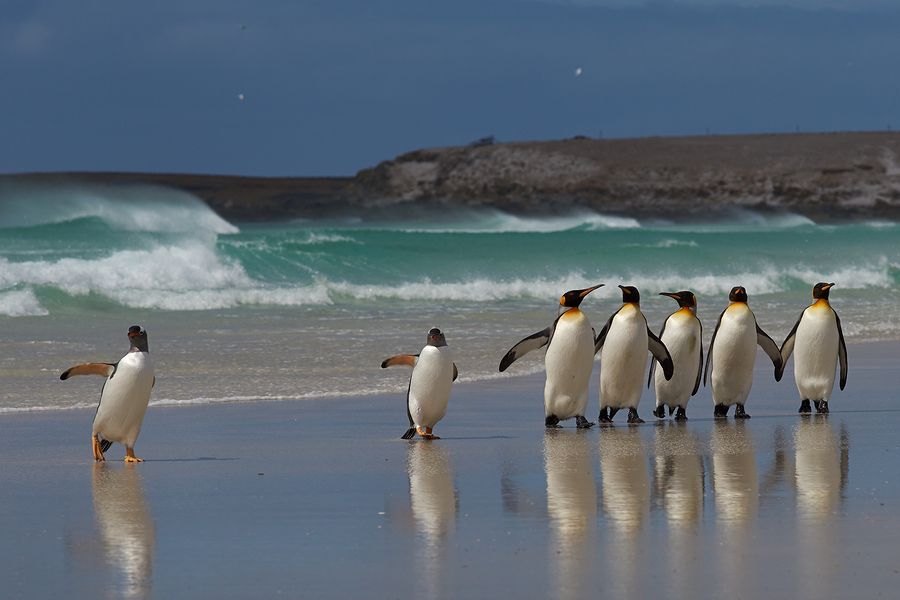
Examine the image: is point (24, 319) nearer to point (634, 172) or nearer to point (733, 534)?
point (733, 534)

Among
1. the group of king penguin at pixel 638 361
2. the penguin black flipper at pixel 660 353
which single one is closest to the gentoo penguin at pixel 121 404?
the group of king penguin at pixel 638 361

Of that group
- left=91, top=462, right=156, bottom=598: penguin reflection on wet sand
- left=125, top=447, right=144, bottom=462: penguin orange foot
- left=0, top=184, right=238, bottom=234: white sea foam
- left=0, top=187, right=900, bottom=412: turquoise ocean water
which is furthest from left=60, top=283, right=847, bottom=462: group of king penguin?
left=0, top=184, right=238, bottom=234: white sea foam

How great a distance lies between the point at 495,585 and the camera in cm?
502

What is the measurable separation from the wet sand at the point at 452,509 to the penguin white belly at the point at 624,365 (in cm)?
38

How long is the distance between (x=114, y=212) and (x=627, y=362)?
4263cm

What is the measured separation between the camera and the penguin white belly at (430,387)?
8695 mm

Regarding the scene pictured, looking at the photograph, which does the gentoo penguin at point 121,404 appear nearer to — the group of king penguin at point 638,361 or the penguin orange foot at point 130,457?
the penguin orange foot at point 130,457

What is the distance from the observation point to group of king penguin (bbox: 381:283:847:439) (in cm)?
887

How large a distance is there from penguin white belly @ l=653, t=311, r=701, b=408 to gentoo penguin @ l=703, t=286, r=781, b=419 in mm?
113

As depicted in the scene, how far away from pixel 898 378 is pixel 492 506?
19.9 ft

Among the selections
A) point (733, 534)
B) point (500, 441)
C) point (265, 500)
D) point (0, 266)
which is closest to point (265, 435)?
point (500, 441)

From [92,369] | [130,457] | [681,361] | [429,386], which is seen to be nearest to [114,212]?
[681,361]

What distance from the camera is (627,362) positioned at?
31.2ft

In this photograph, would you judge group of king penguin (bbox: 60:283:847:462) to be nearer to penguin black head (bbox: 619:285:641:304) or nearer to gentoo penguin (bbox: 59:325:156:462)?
penguin black head (bbox: 619:285:641:304)
